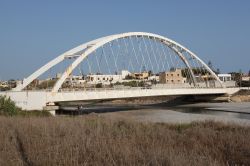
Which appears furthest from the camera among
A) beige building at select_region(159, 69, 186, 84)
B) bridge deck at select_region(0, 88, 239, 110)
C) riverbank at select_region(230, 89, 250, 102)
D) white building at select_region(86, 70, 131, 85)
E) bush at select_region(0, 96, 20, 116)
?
beige building at select_region(159, 69, 186, 84)

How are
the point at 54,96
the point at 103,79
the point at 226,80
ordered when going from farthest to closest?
the point at 226,80 → the point at 103,79 → the point at 54,96

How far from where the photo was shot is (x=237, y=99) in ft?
265

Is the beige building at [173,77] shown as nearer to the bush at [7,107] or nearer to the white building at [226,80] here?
the white building at [226,80]

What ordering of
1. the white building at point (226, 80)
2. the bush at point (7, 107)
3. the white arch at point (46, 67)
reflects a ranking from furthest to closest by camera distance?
the white building at point (226, 80)
the white arch at point (46, 67)
the bush at point (7, 107)

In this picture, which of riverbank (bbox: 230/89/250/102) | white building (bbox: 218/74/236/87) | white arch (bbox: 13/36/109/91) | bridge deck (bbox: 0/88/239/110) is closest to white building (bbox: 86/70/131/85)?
white arch (bbox: 13/36/109/91)

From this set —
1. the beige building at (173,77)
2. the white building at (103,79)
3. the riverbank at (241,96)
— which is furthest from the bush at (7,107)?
the beige building at (173,77)

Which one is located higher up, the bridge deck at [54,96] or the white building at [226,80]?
the white building at [226,80]

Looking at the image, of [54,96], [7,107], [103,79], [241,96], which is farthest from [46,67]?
[241,96]

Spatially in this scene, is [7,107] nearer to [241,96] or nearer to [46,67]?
[46,67]

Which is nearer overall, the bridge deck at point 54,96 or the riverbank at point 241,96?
the bridge deck at point 54,96

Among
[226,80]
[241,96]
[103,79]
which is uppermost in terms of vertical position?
[103,79]

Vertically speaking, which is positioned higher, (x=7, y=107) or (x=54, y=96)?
(x=54, y=96)

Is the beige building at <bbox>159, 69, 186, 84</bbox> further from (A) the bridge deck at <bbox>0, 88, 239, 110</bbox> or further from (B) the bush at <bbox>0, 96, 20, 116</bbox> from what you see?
(B) the bush at <bbox>0, 96, 20, 116</bbox>

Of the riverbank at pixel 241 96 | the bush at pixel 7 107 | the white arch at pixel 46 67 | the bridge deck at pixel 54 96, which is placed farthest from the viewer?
the riverbank at pixel 241 96
